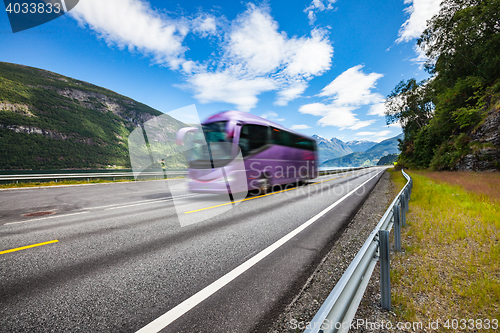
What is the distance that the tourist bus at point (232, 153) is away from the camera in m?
8.95

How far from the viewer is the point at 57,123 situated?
123875 mm

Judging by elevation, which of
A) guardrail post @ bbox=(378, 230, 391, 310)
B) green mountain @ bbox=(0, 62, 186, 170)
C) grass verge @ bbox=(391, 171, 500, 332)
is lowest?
grass verge @ bbox=(391, 171, 500, 332)

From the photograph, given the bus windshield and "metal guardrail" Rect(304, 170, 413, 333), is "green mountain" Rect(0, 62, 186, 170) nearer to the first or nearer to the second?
the bus windshield

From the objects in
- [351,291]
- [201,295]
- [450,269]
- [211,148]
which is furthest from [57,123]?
[450,269]

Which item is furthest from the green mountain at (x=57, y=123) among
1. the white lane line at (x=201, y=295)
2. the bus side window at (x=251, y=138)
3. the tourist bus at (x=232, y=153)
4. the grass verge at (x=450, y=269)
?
the grass verge at (x=450, y=269)

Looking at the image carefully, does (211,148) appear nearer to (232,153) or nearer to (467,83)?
(232,153)

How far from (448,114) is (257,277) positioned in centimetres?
2643

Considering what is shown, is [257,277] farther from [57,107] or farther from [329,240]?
[57,107]

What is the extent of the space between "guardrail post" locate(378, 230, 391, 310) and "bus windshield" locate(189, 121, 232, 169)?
23.9ft

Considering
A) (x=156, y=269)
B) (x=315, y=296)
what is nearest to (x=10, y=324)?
(x=156, y=269)

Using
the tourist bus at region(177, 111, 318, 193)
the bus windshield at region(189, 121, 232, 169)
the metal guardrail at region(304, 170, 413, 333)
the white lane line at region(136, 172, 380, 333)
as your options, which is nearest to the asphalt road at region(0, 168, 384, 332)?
the white lane line at region(136, 172, 380, 333)

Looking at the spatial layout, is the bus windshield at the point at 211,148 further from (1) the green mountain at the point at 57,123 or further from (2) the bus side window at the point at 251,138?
(1) the green mountain at the point at 57,123

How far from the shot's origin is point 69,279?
2.79m

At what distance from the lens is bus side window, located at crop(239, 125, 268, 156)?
31.0ft
